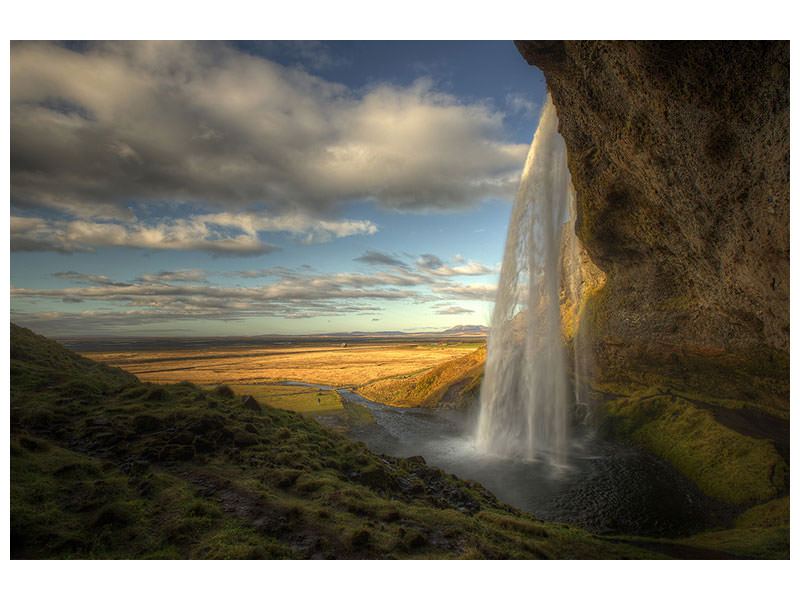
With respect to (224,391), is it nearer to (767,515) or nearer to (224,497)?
(224,497)

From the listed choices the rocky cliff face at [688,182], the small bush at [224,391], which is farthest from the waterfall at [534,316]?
the small bush at [224,391]

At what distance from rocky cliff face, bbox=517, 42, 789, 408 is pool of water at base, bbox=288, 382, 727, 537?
14.5 feet

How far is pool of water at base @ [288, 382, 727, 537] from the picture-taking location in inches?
307

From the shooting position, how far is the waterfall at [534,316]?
13812 millimetres

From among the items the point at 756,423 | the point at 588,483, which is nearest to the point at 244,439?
the point at 588,483

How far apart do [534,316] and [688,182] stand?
798 centimetres

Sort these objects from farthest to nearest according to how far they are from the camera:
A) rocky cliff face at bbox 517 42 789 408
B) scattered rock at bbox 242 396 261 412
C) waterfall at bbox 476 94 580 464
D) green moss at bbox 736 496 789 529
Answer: waterfall at bbox 476 94 580 464, scattered rock at bbox 242 396 261 412, green moss at bbox 736 496 789 529, rocky cliff face at bbox 517 42 789 408

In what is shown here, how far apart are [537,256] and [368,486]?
1170cm

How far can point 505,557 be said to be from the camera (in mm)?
4465

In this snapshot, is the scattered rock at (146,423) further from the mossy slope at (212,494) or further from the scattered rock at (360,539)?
the scattered rock at (360,539)

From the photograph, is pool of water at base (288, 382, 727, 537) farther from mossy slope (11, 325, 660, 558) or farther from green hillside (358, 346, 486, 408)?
green hillside (358, 346, 486, 408)

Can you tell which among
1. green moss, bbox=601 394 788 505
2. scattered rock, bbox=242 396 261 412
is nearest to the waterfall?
green moss, bbox=601 394 788 505

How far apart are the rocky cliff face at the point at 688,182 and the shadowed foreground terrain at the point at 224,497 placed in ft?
15.6

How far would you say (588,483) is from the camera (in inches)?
384
